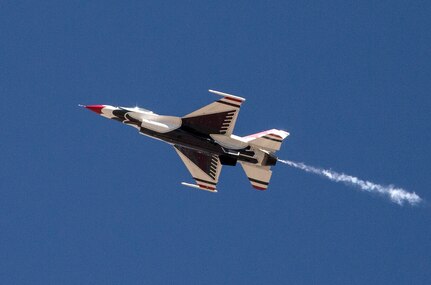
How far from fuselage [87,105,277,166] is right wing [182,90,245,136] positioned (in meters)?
0.22

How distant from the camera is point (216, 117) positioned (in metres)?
65.9

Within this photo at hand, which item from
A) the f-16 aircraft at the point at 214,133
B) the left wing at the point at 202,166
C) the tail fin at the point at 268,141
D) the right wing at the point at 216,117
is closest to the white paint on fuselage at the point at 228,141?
the f-16 aircraft at the point at 214,133

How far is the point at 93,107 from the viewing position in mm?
67188

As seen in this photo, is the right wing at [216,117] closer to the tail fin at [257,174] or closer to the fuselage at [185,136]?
the fuselage at [185,136]

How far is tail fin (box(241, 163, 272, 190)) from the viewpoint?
221 ft

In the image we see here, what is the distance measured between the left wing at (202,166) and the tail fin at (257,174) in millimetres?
1876

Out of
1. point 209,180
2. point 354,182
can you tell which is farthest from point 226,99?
point 354,182

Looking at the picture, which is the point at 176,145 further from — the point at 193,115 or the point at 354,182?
the point at 354,182

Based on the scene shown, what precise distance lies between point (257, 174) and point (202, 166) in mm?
3707

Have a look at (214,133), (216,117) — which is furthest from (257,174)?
(216,117)

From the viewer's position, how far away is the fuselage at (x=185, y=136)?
6612 centimetres

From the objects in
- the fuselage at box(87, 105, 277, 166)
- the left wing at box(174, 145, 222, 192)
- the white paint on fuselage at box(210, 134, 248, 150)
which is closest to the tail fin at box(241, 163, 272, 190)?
the fuselage at box(87, 105, 277, 166)

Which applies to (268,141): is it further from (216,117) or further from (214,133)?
(216,117)

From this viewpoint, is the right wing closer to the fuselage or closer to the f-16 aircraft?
the f-16 aircraft
